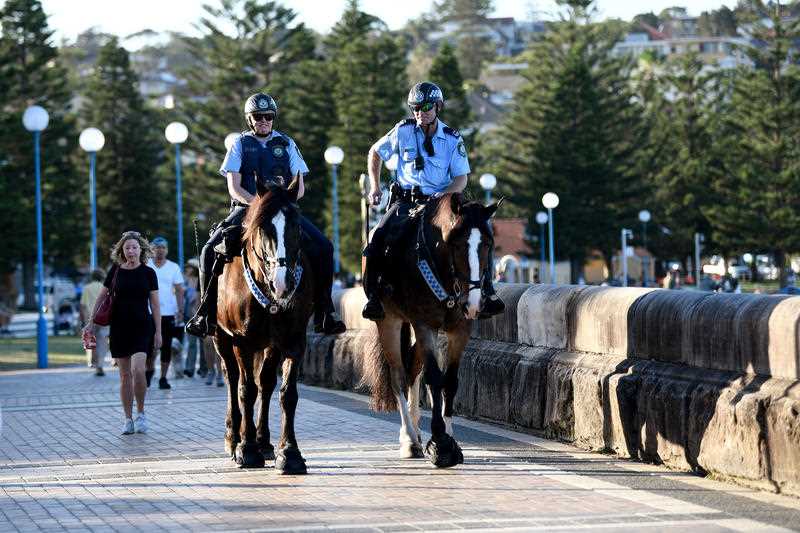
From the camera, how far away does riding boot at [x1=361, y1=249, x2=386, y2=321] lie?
39.6 feet

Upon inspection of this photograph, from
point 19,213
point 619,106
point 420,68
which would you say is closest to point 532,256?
point 619,106

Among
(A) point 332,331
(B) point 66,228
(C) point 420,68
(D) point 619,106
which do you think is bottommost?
(A) point 332,331

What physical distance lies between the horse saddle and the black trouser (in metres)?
0.16

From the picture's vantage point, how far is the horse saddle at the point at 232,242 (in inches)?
453

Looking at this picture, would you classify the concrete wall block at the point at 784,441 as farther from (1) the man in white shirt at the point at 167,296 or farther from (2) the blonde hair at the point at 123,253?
(1) the man in white shirt at the point at 167,296

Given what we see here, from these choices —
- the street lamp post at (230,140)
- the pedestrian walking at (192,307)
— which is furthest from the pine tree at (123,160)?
the pedestrian walking at (192,307)

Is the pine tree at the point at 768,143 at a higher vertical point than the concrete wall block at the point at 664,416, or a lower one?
higher

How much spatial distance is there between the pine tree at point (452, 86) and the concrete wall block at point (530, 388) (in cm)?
7392

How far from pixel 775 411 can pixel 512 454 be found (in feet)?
9.67

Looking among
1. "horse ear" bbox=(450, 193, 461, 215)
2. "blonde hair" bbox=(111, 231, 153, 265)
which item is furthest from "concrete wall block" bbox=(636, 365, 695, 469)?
"blonde hair" bbox=(111, 231, 153, 265)

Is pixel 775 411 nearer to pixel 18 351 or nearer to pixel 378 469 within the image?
pixel 378 469

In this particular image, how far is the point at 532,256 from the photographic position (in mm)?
97688

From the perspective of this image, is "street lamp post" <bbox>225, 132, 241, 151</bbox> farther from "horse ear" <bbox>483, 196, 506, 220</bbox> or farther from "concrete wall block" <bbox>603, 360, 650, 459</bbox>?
"concrete wall block" <bbox>603, 360, 650, 459</bbox>

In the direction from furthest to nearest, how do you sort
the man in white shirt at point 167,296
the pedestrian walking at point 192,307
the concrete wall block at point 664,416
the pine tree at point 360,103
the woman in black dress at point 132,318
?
1. the pine tree at point 360,103
2. the pedestrian walking at point 192,307
3. the man in white shirt at point 167,296
4. the woman in black dress at point 132,318
5. the concrete wall block at point 664,416
